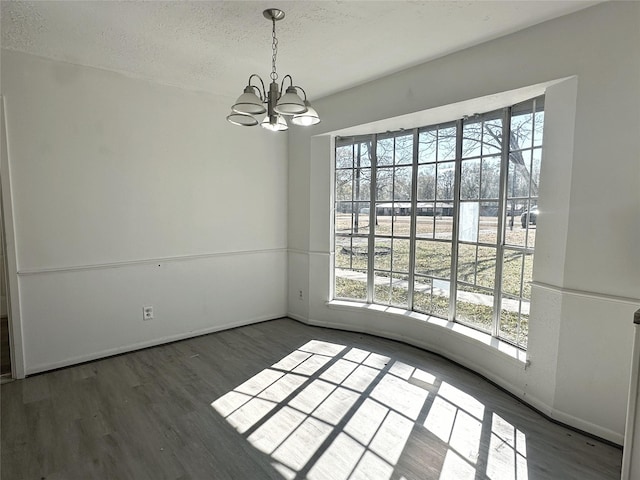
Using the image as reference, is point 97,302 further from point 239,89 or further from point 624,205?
point 624,205

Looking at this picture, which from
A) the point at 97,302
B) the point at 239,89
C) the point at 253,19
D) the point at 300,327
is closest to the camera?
the point at 253,19

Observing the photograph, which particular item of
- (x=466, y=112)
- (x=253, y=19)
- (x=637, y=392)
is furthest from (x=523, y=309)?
(x=253, y=19)

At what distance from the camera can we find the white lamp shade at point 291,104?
6.40 ft

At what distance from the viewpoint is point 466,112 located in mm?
3033

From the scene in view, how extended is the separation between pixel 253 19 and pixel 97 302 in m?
2.81

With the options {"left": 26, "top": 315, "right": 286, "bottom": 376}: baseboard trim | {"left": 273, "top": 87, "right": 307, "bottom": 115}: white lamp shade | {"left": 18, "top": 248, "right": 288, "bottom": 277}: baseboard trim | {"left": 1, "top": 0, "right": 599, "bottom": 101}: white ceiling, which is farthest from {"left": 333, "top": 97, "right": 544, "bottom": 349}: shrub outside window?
{"left": 273, "top": 87, "right": 307, "bottom": 115}: white lamp shade

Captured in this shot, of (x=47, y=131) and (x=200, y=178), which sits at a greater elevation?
(x=47, y=131)

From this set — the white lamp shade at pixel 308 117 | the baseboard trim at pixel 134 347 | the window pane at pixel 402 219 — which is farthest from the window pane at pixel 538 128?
the baseboard trim at pixel 134 347

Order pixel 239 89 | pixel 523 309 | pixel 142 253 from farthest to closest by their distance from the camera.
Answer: pixel 239 89 < pixel 142 253 < pixel 523 309

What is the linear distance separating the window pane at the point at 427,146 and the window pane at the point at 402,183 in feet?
0.61

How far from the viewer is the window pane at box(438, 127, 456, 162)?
332 centimetres

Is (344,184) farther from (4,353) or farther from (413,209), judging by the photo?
(4,353)

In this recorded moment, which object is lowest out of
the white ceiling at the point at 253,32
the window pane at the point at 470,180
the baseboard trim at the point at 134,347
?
the baseboard trim at the point at 134,347

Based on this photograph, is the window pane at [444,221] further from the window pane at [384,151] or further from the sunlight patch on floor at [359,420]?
the sunlight patch on floor at [359,420]
